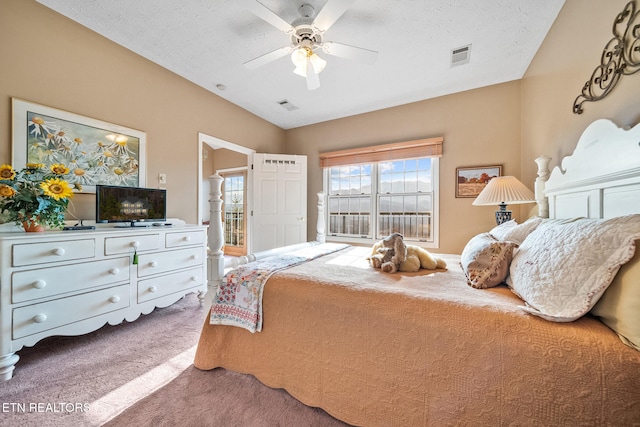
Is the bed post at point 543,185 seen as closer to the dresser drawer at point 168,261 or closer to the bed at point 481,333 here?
the bed at point 481,333

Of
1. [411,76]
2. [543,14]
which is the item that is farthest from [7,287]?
[543,14]

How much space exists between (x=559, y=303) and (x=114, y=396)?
2130 millimetres

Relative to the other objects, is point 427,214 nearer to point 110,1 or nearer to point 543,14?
point 543,14

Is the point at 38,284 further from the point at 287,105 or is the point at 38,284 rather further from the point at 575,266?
the point at 287,105

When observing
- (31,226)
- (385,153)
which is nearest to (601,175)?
(385,153)

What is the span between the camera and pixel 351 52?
77.5 inches

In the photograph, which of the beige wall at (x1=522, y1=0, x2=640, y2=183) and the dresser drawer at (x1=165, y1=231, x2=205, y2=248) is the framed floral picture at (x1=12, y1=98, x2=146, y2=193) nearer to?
the dresser drawer at (x1=165, y1=231, x2=205, y2=248)

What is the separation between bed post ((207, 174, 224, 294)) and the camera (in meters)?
1.50

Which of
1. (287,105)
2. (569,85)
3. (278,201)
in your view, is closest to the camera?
(569,85)

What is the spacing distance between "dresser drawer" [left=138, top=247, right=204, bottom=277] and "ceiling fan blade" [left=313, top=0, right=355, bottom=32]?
2312 millimetres

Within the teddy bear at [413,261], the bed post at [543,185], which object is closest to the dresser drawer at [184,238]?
the teddy bear at [413,261]

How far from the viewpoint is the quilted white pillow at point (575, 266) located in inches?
29.4

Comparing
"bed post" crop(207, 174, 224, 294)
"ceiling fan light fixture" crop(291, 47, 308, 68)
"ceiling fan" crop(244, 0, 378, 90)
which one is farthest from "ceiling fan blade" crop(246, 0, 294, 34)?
→ "bed post" crop(207, 174, 224, 294)

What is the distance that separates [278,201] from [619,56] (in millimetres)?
3644
